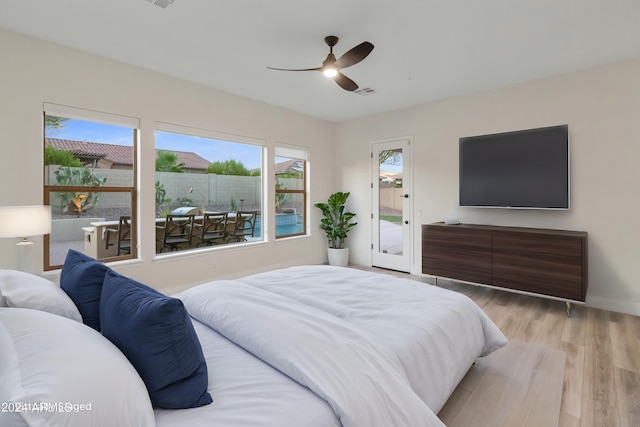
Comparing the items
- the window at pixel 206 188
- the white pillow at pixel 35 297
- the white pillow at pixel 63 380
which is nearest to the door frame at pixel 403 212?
the window at pixel 206 188

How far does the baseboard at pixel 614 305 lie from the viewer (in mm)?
3346

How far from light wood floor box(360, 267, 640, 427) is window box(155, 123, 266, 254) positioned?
11.2 ft

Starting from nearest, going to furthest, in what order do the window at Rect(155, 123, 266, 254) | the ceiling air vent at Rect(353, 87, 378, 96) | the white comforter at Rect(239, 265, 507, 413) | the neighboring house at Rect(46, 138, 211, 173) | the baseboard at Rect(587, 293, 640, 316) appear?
the white comforter at Rect(239, 265, 507, 413), the neighboring house at Rect(46, 138, 211, 173), the baseboard at Rect(587, 293, 640, 316), the window at Rect(155, 123, 266, 254), the ceiling air vent at Rect(353, 87, 378, 96)

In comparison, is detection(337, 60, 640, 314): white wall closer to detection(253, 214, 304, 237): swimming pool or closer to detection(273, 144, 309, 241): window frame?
detection(273, 144, 309, 241): window frame

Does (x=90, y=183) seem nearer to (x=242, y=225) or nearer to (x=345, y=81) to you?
(x=242, y=225)

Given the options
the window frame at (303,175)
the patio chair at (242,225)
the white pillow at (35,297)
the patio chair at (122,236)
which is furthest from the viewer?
the window frame at (303,175)

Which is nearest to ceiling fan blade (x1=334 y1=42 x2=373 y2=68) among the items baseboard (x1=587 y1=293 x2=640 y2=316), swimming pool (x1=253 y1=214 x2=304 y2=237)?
swimming pool (x1=253 y1=214 x2=304 y2=237)

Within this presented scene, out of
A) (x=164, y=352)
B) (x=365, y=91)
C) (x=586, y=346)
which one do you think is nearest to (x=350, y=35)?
(x=365, y=91)

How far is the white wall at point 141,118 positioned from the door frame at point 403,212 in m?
1.10

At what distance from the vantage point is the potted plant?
5695mm

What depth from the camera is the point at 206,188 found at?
4.47 metres

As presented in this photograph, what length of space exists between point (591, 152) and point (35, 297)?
496 centimetres

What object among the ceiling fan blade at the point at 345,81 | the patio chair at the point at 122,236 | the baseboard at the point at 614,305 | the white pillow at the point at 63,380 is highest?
the ceiling fan blade at the point at 345,81

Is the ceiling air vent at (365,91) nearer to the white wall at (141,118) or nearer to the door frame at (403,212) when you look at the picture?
the door frame at (403,212)
